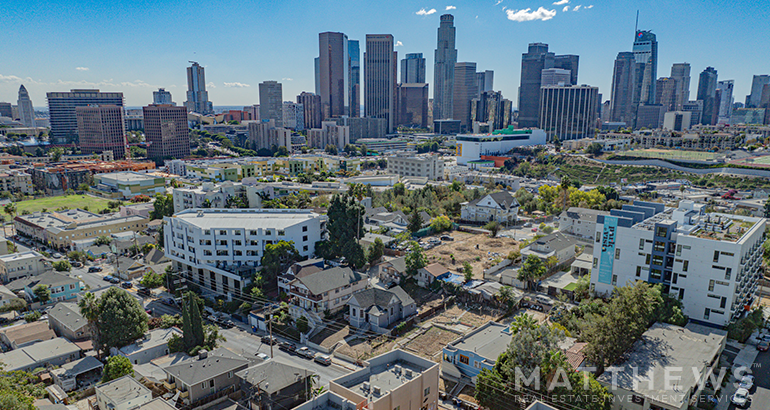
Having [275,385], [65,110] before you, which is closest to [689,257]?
[275,385]

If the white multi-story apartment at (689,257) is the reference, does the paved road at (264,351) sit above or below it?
below

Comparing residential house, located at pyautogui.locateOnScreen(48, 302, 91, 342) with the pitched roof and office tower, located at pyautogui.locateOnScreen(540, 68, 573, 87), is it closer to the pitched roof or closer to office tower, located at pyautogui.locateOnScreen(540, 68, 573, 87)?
the pitched roof

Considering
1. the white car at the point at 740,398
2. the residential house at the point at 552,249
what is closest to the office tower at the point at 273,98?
the residential house at the point at 552,249

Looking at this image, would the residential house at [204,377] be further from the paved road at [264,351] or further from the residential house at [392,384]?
the residential house at [392,384]

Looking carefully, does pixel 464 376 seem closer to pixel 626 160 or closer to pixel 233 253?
pixel 233 253

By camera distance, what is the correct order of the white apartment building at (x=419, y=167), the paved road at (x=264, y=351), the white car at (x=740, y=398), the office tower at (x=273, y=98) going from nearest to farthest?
the white car at (x=740, y=398), the paved road at (x=264, y=351), the white apartment building at (x=419, y=167), the office tower at (x=273, y=98)

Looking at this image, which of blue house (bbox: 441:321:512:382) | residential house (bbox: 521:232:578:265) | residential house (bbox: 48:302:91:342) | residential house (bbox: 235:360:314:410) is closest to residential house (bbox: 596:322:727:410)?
blue house (bbox: 441:321:512:382)
